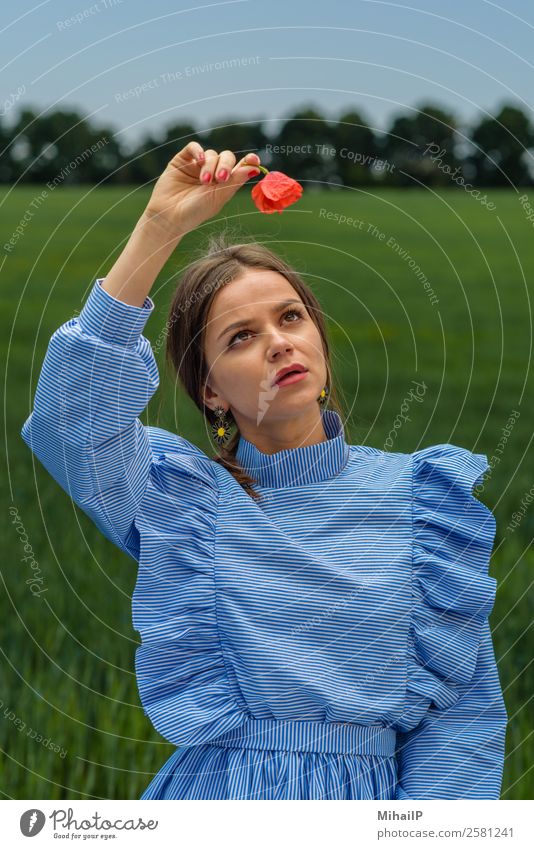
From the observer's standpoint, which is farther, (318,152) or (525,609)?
(525,609)

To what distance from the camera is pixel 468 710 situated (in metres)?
2.21

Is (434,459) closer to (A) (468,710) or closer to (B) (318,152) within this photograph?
(A) (468,710)

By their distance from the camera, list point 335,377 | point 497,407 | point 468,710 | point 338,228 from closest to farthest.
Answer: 1. point 468,710
2. point 335,377
3. point 497,407
4. point 338,228

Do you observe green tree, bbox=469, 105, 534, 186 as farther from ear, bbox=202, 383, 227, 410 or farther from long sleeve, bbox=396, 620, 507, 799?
long sleeve, bbox=396, 620, 507, 799

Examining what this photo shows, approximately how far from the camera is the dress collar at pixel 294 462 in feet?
7.20

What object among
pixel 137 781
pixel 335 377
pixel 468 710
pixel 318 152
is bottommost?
pixel 137 781

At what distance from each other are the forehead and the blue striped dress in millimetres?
193

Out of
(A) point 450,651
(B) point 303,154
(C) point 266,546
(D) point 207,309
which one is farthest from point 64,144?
(A) point 450,651

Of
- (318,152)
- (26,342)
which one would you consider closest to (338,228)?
(26,342)

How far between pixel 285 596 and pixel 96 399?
19.9 inches

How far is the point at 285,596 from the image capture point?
2096mm

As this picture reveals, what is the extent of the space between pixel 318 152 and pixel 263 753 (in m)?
1.59

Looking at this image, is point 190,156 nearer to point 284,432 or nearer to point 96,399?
point 96,399
